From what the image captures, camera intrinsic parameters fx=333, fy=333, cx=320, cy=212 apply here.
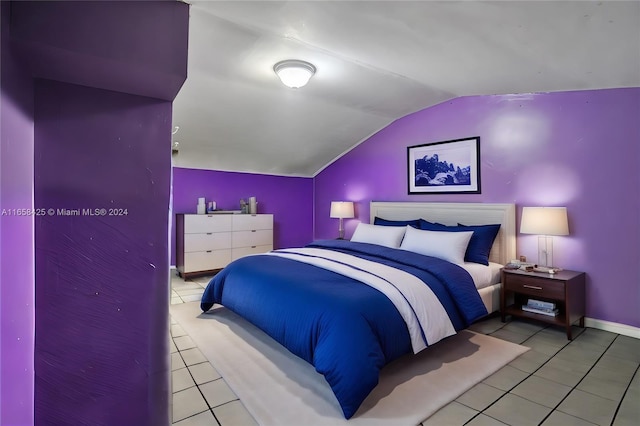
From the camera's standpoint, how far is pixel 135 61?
110cm

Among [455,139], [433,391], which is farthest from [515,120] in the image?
[433,391]

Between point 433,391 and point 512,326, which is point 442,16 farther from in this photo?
point 512,326

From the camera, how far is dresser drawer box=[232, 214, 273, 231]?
481cm

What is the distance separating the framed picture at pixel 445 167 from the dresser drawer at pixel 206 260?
2.72m

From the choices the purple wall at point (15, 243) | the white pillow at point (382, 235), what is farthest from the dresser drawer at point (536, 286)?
the purple wall at point (15, 243)

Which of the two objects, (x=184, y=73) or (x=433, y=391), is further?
(x=433, y=391)

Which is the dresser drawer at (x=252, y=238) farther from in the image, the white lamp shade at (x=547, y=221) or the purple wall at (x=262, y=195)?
the white lamp shade at (x=547, y=221)

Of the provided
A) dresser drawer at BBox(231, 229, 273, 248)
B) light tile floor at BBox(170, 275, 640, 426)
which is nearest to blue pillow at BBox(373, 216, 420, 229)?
light tile floor at BBox(170, 275, 640, 426)

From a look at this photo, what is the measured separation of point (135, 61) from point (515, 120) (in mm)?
3460

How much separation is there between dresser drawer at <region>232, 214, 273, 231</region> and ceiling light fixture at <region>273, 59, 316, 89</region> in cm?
250

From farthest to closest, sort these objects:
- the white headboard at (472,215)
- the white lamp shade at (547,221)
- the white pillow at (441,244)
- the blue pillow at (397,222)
→ 1. the blue pillow at (397,222)
2. the white headboard at (472,215)
3. the white pillow at (441,244)
4. the white lamp shade at (547,221)

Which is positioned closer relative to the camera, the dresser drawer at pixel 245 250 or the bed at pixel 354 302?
the bed at pixel 354 302

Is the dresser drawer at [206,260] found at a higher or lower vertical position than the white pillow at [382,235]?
lower

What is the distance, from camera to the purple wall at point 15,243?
919 millimetres
